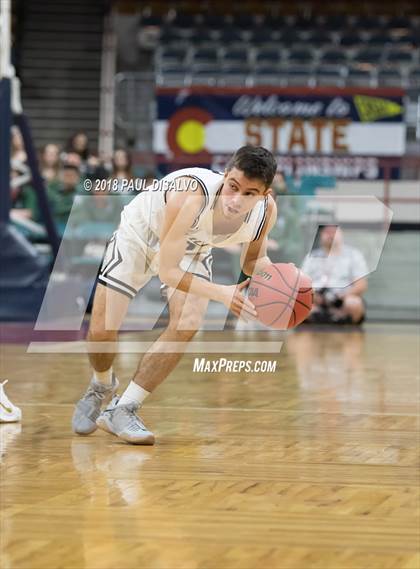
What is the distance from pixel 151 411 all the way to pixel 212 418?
1.18 ft

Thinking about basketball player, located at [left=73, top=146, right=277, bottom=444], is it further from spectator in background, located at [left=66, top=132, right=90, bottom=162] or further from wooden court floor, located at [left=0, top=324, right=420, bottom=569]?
spectator in background, located at [left=66, top=132, right=90, bottom=162]

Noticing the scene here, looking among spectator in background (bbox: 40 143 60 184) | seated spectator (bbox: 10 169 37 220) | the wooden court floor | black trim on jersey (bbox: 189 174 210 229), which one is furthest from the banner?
black trim on jersey (bbox: 189 174 210 229)

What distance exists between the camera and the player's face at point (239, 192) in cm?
459

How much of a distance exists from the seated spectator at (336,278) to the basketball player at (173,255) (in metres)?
5.73

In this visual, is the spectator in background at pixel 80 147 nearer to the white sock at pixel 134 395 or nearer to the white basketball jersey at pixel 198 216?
the white basketball jersey at pixel 198 216

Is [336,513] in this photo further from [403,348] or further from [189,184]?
[403,348]

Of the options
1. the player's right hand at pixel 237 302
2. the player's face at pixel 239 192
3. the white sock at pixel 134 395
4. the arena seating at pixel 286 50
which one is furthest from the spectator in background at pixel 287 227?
the player's right hand at pixel 237 302

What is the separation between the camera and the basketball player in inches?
183

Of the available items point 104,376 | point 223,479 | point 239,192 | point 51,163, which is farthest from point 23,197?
point 223,479

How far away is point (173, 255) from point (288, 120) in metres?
11.4

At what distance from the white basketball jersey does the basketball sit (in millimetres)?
187

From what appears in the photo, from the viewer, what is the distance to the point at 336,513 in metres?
3.64

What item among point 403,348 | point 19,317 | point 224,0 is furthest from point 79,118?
point 403,348

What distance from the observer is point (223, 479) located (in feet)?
13.7
